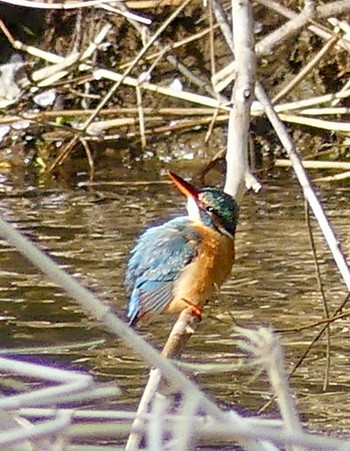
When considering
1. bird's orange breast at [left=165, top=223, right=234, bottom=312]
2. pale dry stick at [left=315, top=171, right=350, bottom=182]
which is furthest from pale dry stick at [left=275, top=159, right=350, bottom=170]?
bird's orange breast at [left=165, top=223, right=234, bottom=312]

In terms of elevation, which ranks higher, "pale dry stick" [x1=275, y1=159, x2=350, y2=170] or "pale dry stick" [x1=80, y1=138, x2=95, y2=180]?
"pale dry stick" [x1=80, y1=138, x2=95, y2=180]

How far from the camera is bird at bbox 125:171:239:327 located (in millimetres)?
3033

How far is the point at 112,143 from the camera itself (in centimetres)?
761

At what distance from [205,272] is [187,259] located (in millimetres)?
104

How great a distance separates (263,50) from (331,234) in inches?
23.9

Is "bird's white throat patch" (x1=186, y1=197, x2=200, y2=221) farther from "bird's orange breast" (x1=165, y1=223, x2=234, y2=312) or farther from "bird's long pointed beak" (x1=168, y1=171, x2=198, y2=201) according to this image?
"bird's orange breast" (x1=165, y1=223, x2=234, y2=312)

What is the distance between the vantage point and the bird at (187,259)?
303cm

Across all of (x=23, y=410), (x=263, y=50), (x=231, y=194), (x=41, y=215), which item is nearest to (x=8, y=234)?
(x=23, y=410)

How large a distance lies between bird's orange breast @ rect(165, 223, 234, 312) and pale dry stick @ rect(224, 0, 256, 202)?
70 centimetres

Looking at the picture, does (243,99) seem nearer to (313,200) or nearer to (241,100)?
(241,100)

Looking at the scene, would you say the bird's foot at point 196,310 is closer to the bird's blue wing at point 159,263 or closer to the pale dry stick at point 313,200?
the bird's blue wing at point 159,263

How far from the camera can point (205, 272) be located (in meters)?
3.02

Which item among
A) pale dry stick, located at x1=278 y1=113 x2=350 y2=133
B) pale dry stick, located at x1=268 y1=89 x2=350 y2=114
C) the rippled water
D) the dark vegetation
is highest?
the dark vegetation

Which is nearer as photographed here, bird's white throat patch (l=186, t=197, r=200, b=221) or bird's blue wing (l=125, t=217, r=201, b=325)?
bird's blue wing (l=125, t=217, r=201, b=325)
